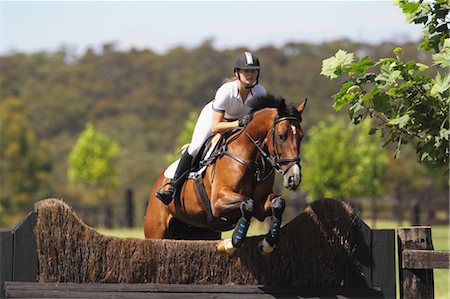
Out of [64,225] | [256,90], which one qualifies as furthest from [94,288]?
[256,90]

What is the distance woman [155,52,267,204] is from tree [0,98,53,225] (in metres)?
46.1

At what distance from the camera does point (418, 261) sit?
6328mm

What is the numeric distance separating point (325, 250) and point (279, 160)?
1.16 m

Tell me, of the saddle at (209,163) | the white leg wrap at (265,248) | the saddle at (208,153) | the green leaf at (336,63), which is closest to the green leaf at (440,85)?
the green leaf at (336,63)

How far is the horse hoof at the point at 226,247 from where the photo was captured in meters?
6.65

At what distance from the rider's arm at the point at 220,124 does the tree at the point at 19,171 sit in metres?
46.7

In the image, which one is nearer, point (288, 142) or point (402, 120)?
point (402, 120)

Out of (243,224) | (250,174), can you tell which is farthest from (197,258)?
(250,174)

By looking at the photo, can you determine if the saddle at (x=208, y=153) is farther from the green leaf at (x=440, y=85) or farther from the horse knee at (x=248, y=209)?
the green leaf at (x=440, y=85)

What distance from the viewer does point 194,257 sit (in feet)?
21.9

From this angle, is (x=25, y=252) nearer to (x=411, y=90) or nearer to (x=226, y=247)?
(x=226, y=247)

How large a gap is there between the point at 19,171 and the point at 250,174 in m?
52.5

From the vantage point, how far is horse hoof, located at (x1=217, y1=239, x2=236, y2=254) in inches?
262

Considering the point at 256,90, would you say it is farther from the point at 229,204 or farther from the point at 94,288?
the point at 94,288
